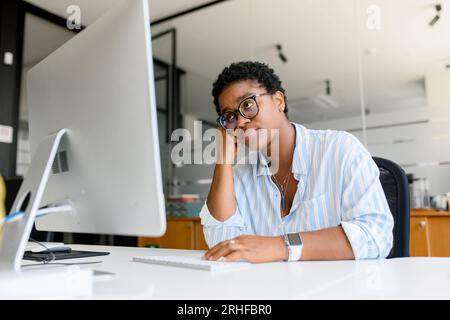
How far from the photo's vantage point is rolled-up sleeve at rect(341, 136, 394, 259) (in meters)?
0.95

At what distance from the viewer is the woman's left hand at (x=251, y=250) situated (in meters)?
0.86

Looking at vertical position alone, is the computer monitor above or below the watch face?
above

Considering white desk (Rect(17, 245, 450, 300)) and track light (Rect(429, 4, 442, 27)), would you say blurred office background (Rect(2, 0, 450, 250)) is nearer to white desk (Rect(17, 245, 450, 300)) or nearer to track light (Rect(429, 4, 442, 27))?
track light (Rect(429, 4, 442, 27))

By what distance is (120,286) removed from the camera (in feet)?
2.10

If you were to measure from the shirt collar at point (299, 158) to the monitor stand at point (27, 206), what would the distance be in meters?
0.77

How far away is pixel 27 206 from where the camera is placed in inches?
28.8

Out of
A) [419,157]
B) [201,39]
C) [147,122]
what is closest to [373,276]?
[147,122]

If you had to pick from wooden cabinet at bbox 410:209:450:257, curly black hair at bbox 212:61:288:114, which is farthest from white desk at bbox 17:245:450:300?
wooden cabinet at bbox 410:209:450:257

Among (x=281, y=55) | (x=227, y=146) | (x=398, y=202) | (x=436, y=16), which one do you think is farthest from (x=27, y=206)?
Result: (x=281, y=55)

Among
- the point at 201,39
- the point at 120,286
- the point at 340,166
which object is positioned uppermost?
the point at 201,39

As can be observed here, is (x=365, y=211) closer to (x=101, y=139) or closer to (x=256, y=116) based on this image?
(x=256, y=116)

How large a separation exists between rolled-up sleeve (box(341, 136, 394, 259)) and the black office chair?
98 millimetres
